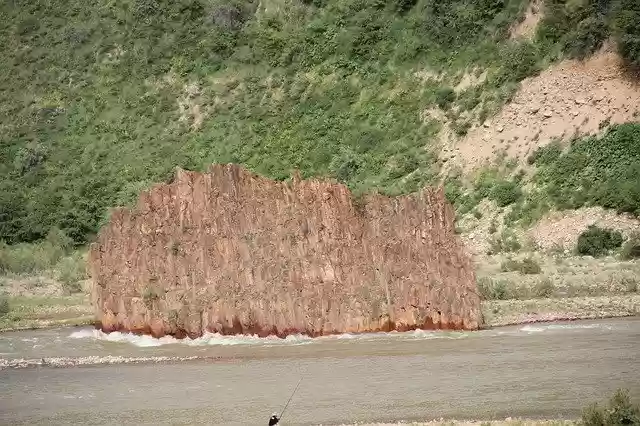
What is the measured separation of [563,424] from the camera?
45.2 ft

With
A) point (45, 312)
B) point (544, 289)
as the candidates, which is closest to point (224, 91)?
point (45, 312)

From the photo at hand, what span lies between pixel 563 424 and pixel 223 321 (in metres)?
12.5

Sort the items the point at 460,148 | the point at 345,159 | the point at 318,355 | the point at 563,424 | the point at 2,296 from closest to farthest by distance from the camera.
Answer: the point at 563,424 < the point at 318,355 < the point at 2,296 < the point at 460,148 < the point at 345,159

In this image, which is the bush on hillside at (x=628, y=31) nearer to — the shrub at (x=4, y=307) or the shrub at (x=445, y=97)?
the shrub at (x=445, y=97)

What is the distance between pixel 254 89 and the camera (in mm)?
54812

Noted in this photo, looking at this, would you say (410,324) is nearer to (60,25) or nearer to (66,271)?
(66,271)

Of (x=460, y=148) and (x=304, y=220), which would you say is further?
(x=460, y=148)

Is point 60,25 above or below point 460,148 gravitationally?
above

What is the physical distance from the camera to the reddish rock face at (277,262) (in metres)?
24.0

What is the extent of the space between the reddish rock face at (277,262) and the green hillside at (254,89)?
1071 cm

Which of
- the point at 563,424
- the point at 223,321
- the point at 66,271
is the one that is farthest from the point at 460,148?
the point at 563,424

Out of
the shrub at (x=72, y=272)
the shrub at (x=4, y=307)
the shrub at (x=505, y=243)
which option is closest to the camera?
the shrub at (x=4, y=307)

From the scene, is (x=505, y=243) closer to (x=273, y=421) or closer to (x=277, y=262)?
(x=277, y=262)

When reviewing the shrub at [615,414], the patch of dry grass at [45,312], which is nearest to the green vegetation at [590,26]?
the patch of dry grass at [45,312]
